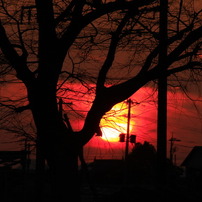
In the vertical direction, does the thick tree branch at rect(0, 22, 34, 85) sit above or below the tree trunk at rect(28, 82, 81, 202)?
above

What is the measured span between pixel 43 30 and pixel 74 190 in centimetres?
339

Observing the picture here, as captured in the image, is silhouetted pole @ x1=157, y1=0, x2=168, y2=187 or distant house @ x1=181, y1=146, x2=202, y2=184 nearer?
silhouetted pole @ x1=157, y1=0, x2=168, y2=187

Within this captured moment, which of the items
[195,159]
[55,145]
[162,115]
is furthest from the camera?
[195,159]

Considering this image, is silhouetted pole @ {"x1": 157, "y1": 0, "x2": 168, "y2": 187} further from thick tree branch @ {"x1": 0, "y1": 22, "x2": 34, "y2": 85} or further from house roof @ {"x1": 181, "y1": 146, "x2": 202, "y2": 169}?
house roof @ {"x1": 181, "y1": 146, "x2": 202, "y2": 169}

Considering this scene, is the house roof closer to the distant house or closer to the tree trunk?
the distant house

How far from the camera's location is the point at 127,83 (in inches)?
349

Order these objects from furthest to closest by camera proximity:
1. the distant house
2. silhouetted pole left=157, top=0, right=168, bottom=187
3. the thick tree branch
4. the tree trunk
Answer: the distant house
silhouetted pole left=157, top=0, right=168, bottom=187
the thick tree branch
the tree trunk

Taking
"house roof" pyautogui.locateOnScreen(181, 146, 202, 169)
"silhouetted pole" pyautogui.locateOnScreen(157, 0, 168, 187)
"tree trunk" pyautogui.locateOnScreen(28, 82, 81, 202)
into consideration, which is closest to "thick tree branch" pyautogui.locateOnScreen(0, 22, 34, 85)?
"tree trunk" pyautogui.locateOnScreen(28, 82, 81, 202)

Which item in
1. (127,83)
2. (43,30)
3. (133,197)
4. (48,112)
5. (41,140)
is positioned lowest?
(133,197)

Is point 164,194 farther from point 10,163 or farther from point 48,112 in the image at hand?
point 10,163

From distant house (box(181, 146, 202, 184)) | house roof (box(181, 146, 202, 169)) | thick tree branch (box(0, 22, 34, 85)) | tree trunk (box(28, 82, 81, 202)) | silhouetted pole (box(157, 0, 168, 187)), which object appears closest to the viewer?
tree trunk (box(28, 82, 81, 202))

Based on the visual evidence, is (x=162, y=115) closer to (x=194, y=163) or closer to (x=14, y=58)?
(x=14, y=58)

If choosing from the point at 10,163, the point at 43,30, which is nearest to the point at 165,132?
the point at 43,30

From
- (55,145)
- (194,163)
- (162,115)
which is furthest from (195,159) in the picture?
(55,145)
